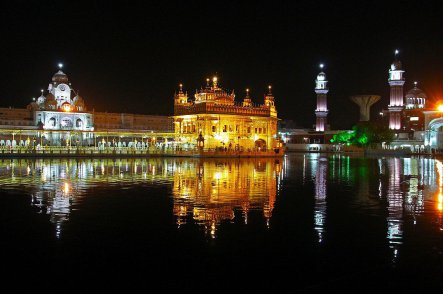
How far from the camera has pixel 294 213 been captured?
12.1m

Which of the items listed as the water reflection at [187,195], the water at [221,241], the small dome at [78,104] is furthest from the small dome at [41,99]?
the water at [221,241]

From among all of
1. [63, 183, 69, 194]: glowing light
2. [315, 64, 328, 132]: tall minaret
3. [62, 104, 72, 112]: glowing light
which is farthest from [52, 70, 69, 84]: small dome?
[63, 183, 69, 194]: glowing light

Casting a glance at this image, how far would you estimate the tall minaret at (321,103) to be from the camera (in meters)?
93.9

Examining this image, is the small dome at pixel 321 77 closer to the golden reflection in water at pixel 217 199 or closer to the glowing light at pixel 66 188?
the golden reflection in water at pixel 217 199

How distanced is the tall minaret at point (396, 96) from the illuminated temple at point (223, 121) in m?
30.6

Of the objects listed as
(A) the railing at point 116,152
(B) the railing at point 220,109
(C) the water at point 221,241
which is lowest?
(C) the water at point 221,241

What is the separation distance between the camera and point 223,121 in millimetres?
54562

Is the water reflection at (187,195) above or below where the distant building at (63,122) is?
below

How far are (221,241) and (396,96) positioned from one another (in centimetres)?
7990

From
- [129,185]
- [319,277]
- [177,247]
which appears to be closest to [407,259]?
[319,277]

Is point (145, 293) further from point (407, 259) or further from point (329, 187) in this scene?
point (329, 187)

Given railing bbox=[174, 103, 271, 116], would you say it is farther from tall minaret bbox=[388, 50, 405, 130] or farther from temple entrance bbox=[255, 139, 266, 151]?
tall minaret bbox=[388, 50, 405, 130]

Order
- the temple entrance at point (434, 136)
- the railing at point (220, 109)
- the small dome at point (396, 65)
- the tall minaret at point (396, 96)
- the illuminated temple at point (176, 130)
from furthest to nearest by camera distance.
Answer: the small dome at point (396, 65), the tall minaret at point (396, 96), the temple entrance at point (434, 136), the railing at point (220, 109), the illuminated temple at point (176, 130)

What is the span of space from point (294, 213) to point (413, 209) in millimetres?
3224
